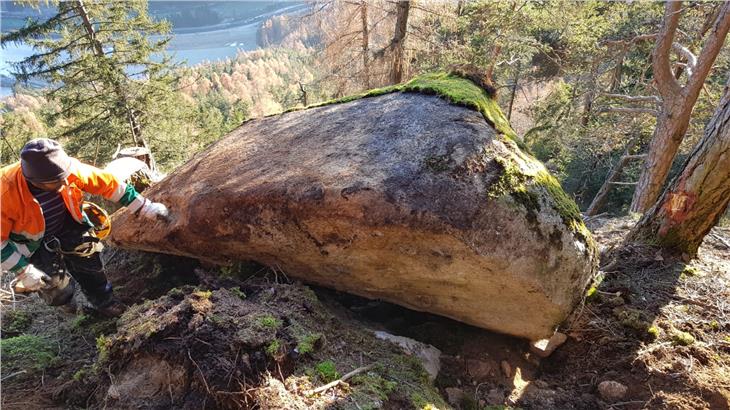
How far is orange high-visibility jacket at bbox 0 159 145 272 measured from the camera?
3.24 m

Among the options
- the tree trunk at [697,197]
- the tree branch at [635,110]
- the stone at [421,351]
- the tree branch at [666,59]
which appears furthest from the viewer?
the tree branch at [635,110]

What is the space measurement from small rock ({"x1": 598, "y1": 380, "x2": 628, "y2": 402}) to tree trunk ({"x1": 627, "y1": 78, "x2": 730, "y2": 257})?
205cm

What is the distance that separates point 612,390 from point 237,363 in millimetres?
3161

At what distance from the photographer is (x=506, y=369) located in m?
3.79

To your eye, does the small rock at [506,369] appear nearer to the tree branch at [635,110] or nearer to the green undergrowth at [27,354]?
the green undergrowth at [27,354]

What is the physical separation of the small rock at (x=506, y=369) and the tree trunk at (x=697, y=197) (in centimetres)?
244

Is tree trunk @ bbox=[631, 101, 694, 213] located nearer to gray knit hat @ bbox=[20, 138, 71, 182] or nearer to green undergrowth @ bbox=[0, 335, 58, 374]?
gray knit hat @ bbox=[20, 138, 71, 182]

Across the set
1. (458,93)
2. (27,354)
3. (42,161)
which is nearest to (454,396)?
(458,93)

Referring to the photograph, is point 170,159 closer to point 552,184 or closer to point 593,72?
point 593,72

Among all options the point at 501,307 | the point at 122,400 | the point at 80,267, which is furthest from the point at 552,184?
the point at 80,267

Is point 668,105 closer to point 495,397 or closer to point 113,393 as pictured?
point 495,397

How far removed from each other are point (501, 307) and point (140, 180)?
4621mm

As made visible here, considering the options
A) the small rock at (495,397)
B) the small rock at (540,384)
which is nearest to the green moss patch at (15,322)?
the small rock at (495,397)

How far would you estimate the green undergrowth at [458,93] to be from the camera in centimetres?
411
